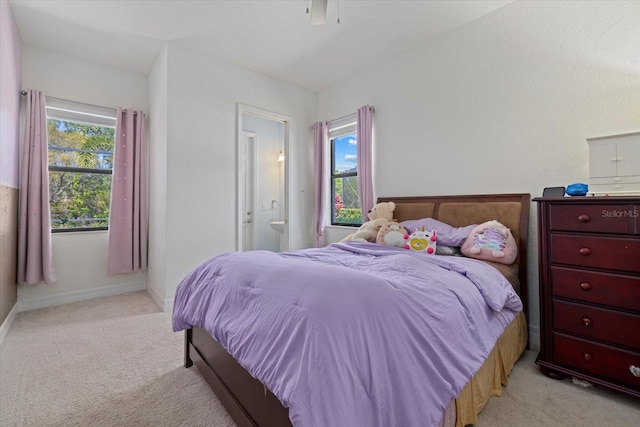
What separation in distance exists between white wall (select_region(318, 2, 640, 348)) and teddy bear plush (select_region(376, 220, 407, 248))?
0.72 metres

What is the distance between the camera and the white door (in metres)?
4.79

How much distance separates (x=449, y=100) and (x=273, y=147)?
3.07 metres

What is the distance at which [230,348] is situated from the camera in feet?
4.17

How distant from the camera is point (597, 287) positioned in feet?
5.30

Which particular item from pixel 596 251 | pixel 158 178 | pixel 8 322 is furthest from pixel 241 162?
pixel 596 251

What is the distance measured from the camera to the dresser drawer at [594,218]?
1531 mm

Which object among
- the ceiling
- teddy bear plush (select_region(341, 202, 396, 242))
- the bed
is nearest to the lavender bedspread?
the bed

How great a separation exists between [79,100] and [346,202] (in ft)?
11.4

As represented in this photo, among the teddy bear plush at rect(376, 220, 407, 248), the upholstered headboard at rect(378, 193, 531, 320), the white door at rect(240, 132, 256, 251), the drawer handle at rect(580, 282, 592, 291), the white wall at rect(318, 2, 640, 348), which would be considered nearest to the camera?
the drawer handle at rect(580, 282, 592, 291)

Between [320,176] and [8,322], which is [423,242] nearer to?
[320,176]

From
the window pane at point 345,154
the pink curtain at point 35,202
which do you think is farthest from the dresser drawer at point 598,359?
the pink curtain at point 35,202

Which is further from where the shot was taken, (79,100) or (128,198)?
(128,198)

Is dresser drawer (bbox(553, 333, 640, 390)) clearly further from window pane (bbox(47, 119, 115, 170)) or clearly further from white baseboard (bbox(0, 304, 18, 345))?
window pane (bbox(47, 119, 115, 170))

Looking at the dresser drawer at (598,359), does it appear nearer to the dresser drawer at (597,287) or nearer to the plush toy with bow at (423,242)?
the dresser drawer at (597,287)
